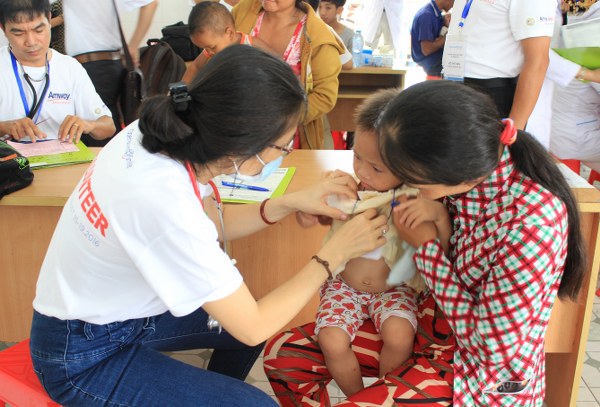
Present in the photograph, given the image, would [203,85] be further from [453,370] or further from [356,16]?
[356,16]

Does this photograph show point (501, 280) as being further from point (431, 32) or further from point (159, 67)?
point (431, 32)

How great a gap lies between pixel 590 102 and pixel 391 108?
6.91 ft

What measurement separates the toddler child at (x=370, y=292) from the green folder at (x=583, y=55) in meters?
1.41

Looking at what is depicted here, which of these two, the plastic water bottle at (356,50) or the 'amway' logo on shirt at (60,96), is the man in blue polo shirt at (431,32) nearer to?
the plastic water bottle at (356,50)

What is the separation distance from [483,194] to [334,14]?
340 cm

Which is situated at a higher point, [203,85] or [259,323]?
[203,85]

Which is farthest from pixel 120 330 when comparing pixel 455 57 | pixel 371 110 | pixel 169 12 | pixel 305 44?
pixel 169 12

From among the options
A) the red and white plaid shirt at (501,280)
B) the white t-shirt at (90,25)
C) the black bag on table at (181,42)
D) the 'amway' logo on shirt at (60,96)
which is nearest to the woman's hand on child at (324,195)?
the red and white plaid shirt at (501,280)

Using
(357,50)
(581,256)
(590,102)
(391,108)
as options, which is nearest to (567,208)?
(581,256)

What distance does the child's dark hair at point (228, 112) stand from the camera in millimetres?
973

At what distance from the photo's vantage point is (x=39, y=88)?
2148 millimetres

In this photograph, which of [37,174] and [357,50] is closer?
[37,174]

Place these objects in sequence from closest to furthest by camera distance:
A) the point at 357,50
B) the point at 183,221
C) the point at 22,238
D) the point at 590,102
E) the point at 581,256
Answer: the point at 183,221
the point at 581,256
the point at 22,238
the point at 590,102
the point at 357,50

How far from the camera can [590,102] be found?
9.00ft
